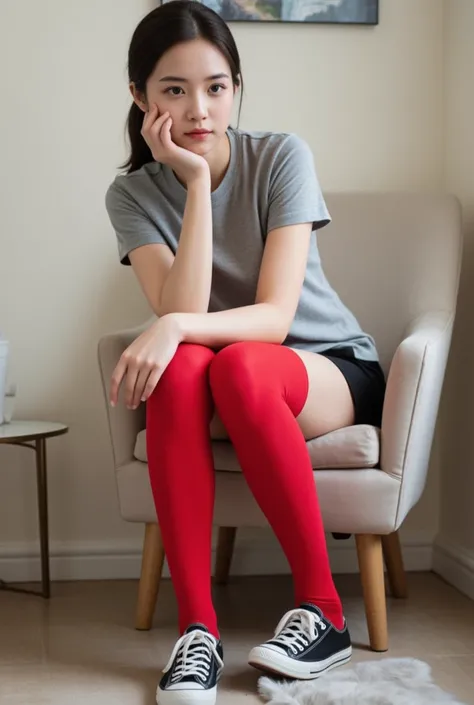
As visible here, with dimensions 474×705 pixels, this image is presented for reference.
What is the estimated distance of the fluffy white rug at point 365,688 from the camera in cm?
145

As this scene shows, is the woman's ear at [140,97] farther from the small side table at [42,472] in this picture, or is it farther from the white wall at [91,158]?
the small side table at [42,472]

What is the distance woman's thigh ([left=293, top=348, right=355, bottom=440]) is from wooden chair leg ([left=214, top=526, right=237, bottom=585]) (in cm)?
68

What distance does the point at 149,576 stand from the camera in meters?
1.91

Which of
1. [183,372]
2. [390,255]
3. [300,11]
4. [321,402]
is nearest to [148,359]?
[183,372]

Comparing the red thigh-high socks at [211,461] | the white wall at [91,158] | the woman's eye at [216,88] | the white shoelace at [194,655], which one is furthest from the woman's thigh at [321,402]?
the white wall at [91,158]

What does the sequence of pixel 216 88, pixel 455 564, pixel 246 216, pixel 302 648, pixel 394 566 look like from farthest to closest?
1. pixel 455 564
2. pixel 394 566
3. pixel 246 216
4. pixel 216 88
5. pixel 302 648

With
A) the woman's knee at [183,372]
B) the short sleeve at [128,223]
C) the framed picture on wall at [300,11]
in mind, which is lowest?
the woman's knee at [183,372]

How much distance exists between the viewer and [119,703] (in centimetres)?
151

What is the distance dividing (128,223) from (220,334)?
0.36 metres

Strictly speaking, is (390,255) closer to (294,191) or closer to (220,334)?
(294,191)

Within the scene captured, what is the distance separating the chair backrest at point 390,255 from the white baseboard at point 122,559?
1.89 feet

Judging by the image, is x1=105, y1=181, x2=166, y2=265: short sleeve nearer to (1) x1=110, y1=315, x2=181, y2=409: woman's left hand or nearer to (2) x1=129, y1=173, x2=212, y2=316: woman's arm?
(2) x1=129, y1=173, x2=212, y2=316: woman's arm

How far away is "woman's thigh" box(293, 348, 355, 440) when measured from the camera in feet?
5.51

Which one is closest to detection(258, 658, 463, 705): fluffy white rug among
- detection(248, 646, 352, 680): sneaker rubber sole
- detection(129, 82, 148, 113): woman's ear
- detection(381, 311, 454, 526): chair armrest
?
detection(248, 646, 352, 680): sneaker rubber sole
